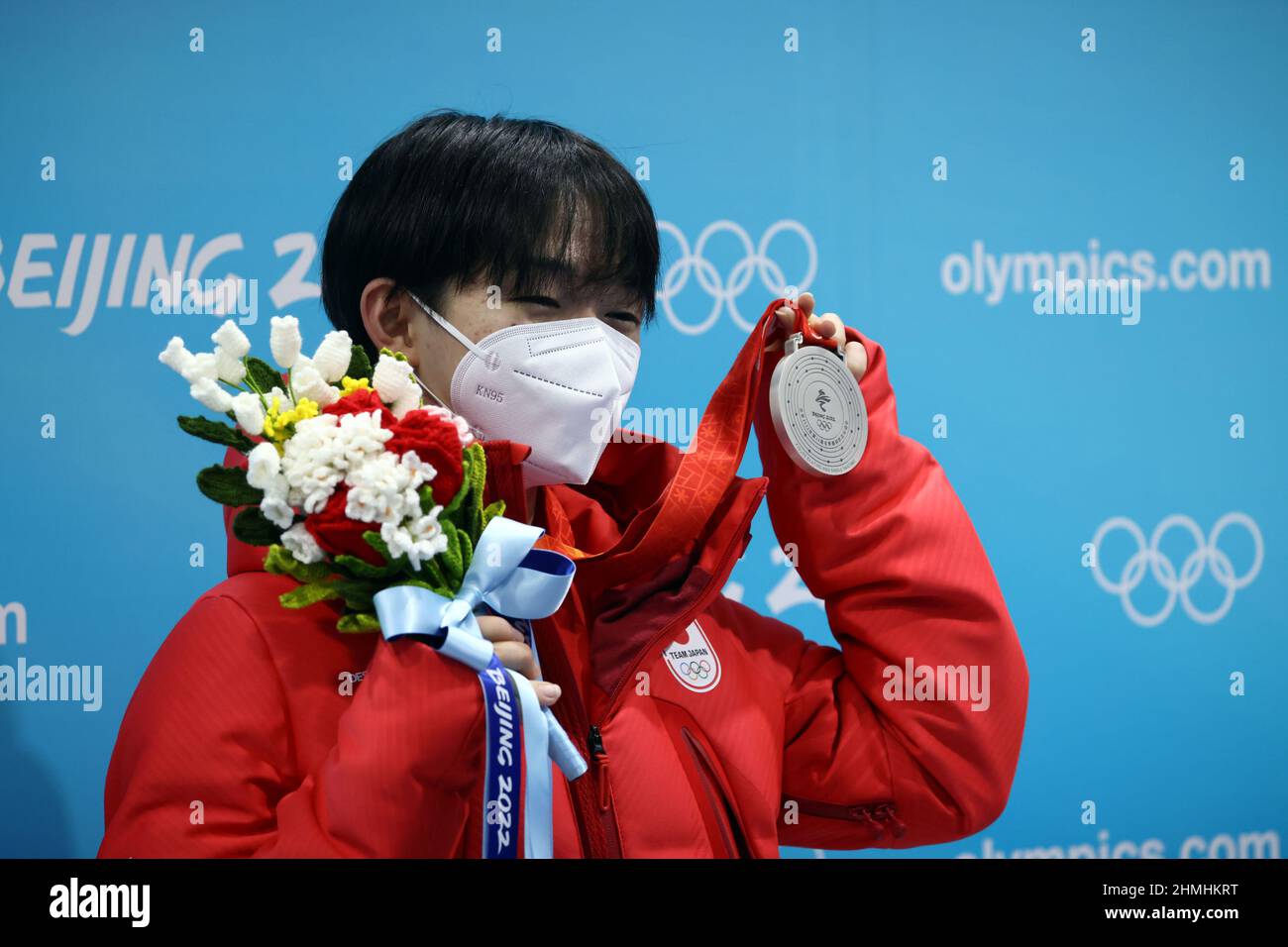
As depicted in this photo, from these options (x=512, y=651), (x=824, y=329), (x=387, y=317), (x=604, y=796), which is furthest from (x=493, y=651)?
(x=824, y=329)

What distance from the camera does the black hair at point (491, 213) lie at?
1.33 meters

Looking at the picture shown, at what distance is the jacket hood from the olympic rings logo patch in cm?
104

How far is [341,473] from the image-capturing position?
1.11m

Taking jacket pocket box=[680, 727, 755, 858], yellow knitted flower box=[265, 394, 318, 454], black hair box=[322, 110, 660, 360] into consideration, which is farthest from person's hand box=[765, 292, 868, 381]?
yellow knitted flower box=[265, 394, 318, 454]

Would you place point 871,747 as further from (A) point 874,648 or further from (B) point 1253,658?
(B) point 1253,658

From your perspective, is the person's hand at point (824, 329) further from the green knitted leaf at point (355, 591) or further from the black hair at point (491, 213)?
the green knitted leaf at point (355, 591)

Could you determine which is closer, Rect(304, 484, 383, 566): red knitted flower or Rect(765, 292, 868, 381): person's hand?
Rect(304, 484, 383, 566): red knitted flower

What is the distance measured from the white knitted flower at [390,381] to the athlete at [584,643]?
0.12 metres

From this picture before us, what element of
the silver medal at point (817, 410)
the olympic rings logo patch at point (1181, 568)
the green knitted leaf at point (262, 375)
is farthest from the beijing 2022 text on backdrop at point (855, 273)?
the green knitted leaf at point (262, 375)

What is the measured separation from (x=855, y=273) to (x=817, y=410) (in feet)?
2.52

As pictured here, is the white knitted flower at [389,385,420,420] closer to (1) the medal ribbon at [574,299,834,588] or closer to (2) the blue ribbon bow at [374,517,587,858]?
(2) the blue ribbon bow at [374,517,587,858]

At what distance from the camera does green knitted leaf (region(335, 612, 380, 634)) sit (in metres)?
1.15

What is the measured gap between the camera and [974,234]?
2180 mm
